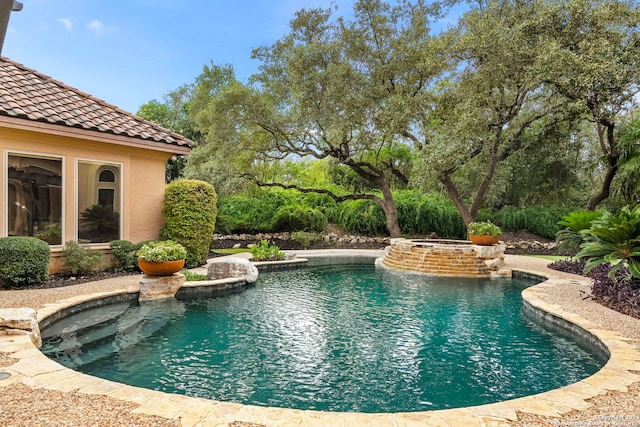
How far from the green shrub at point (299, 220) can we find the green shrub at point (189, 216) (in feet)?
25.3

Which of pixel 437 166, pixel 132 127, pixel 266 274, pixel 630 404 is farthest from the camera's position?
pixel 437 166

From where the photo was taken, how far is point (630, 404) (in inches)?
131

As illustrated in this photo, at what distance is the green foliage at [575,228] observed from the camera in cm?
1055

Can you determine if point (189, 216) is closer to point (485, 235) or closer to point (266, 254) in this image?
point (266, 254)

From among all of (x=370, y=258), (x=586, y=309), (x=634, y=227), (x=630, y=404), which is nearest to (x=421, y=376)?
(x=630, y=404)

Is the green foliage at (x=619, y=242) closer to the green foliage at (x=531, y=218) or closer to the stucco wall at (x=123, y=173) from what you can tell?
the stucco wall at (x=123, y=173)

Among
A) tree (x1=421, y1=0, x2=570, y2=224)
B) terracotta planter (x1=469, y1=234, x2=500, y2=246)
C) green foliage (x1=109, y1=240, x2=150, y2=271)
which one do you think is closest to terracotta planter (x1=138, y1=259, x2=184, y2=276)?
green foliage (x1=109, y1=240, x2=150, y2=271)

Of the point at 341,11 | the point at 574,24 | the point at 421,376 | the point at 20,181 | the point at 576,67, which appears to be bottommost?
the point at 421,376

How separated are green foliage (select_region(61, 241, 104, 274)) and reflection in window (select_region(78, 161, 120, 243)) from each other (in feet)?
1.57

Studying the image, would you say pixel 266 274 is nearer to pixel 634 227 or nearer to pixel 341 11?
pixel 634 227

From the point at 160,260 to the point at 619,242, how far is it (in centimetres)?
857

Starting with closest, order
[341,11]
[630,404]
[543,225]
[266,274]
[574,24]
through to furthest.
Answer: [630,404] < [266,274] < [574,24] < [341,11] < [543,225]

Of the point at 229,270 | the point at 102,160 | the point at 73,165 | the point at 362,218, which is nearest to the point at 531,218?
the point at 362,218

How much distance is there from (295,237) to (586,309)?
12138 mm
